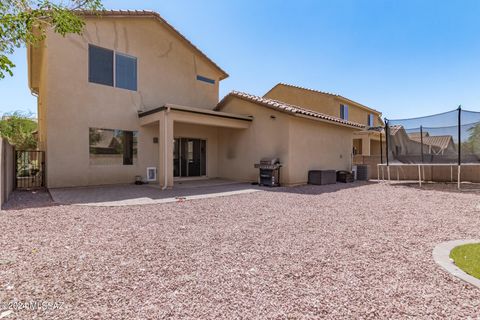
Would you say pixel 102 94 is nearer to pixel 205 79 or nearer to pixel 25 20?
pixel 205 79

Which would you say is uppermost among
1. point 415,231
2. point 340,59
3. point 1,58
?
point 340,59

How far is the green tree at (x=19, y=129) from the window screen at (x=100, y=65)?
6.61 m

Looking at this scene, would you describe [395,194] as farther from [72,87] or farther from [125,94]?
[72,87]

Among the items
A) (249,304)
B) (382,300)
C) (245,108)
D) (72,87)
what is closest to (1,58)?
(249,304)

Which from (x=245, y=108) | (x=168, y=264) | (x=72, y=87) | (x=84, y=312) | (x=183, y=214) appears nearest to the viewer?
(x=84, y=312)

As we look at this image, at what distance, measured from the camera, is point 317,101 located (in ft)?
67.4

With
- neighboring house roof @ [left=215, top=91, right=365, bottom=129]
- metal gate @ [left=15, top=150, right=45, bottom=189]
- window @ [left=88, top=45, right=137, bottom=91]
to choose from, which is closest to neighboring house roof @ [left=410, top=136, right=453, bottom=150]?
neighboring house roof @ [left=215, top=91, right=365, bottom=129]

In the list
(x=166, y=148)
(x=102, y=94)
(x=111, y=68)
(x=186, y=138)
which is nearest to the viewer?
(x=166, y=148)

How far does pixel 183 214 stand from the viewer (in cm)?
604

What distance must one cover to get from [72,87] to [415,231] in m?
12.4

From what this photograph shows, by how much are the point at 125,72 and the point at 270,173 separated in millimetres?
8261

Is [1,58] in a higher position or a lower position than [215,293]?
higher

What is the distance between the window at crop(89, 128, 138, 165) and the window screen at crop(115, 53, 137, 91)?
221cm

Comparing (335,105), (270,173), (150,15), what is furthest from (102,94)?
(335,105)
